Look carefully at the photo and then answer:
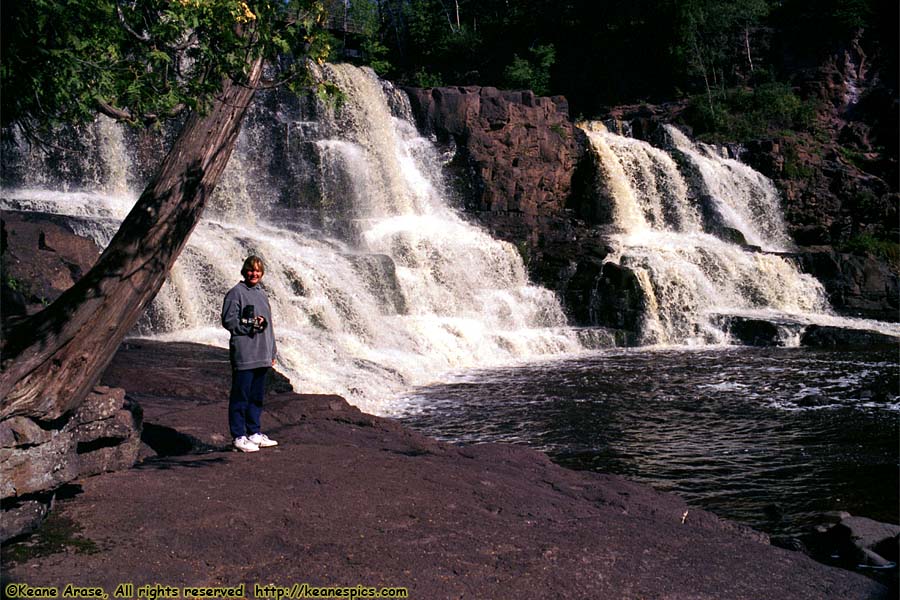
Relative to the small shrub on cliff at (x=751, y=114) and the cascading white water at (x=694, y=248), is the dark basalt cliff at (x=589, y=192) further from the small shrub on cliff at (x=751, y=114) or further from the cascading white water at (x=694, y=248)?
the small shrub on cliff at (x=751, y=114)

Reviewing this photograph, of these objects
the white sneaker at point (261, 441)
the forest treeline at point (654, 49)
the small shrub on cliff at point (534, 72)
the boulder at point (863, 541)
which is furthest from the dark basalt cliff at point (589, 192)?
the white sneaker at point (261, 441)

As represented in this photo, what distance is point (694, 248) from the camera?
2372 centimetres

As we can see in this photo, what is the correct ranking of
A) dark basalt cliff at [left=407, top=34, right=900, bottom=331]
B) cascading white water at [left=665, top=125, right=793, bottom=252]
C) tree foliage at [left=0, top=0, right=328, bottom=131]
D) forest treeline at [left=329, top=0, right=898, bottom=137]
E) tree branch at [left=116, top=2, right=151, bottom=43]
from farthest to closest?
forest treeline at [left=329, top=0, right=898, bottom=137]
cascading white water at [left=665, top=125, right=793, bottom=252]
dark basalt cliff at [left=407, top=34, right=900, bottom=331]
tree branch at [left=116, top=2, right=151, bottom=43]
tree foliage at [left=0, top=0, right=328, bottom=131]

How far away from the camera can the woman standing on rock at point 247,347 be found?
6.53 meters

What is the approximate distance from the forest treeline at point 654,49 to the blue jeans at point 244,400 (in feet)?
94.9

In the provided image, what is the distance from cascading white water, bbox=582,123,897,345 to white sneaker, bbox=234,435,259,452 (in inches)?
570

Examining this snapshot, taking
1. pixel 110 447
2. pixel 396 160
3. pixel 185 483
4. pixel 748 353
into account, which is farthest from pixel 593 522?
pixel 396 160

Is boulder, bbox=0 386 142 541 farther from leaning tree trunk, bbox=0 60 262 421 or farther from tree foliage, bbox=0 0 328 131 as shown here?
tree foliage, bbox=0 0 328 131

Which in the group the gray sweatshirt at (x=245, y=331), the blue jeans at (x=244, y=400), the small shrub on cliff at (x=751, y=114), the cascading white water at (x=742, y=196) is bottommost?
the blue jeans at (x=244, y=400)

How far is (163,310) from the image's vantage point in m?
14.7

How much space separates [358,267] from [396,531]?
13.7m

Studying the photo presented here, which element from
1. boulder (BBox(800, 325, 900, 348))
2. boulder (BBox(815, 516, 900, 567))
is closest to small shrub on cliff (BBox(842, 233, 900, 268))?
boulder (BBox(800, 325, 900, 348))

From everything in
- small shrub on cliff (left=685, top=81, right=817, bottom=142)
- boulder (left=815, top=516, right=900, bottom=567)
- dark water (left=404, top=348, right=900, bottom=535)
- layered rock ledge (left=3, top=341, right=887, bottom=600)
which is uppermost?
small shrub on cliff (left=685, top=81, right=817, bottom=142)

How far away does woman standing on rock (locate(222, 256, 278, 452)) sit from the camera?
21.4 feet
